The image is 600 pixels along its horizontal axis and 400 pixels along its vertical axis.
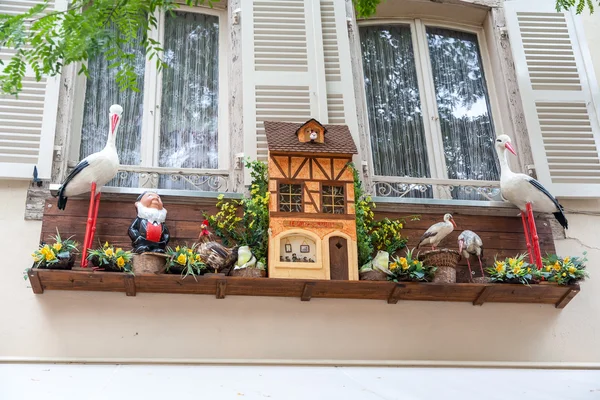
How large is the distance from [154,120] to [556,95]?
2.99 meters

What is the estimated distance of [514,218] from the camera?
15.9 ft

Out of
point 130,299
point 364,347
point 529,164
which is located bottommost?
point 364,347

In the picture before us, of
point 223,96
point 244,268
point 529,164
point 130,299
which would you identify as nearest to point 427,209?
point 529,164

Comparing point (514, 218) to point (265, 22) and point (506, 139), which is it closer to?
point (506, 139)

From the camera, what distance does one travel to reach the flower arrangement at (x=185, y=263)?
407cm

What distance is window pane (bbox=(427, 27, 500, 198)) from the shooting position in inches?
209

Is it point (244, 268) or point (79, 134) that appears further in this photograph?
point (79, 134)

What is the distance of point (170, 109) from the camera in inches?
203

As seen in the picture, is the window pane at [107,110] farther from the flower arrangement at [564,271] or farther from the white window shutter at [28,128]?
the flower arrangement at [564,271]

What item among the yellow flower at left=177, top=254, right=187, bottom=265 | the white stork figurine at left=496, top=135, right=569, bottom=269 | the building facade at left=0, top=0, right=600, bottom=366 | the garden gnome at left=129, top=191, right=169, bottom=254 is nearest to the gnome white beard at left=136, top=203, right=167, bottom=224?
the garden gnome at left=129, top=191, right=169, bottom=254

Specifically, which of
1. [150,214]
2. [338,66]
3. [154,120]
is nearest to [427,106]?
[338,66]

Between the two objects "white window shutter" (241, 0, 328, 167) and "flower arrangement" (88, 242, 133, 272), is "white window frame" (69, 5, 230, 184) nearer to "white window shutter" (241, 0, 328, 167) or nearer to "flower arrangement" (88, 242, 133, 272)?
"white window shutter" (241, 0, 328, 167)

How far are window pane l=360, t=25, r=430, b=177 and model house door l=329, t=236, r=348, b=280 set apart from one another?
102cm

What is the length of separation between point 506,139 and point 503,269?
99cm
